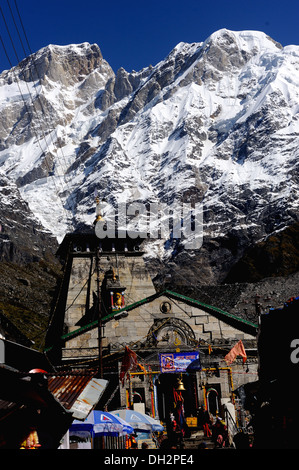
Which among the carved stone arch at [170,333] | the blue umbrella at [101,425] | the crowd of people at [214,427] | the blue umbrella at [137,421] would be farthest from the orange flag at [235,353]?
the blue umbrella at [101,425]

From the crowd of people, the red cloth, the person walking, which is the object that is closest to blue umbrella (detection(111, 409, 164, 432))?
the crowd of people

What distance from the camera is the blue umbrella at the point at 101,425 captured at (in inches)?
746

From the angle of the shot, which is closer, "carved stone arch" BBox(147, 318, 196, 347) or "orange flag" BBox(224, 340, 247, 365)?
"orange flag" BBox(224, 340, 247, 365)

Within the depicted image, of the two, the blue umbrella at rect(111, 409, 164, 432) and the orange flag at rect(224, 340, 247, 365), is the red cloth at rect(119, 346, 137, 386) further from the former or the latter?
the blue umbrella at rect(111, 409, 164, 432)

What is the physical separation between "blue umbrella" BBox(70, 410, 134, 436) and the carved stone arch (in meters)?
14.4

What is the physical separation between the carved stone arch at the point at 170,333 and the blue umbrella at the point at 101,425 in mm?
14410

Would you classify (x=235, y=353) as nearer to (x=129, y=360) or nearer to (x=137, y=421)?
(x=129, y=360)

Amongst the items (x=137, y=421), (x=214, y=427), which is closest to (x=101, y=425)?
(x=137, y=421)

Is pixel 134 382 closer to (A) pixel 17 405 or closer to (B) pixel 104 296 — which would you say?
(B) pixel 104 296

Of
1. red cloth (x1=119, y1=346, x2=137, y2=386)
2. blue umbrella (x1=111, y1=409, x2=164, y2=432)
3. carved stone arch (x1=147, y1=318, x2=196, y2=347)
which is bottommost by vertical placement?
blue umbrella (x1=111, y1=409, x2=164, y2=432)

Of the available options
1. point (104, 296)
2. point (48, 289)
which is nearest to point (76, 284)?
point (104, 296)

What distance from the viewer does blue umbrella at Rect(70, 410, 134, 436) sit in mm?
18953
